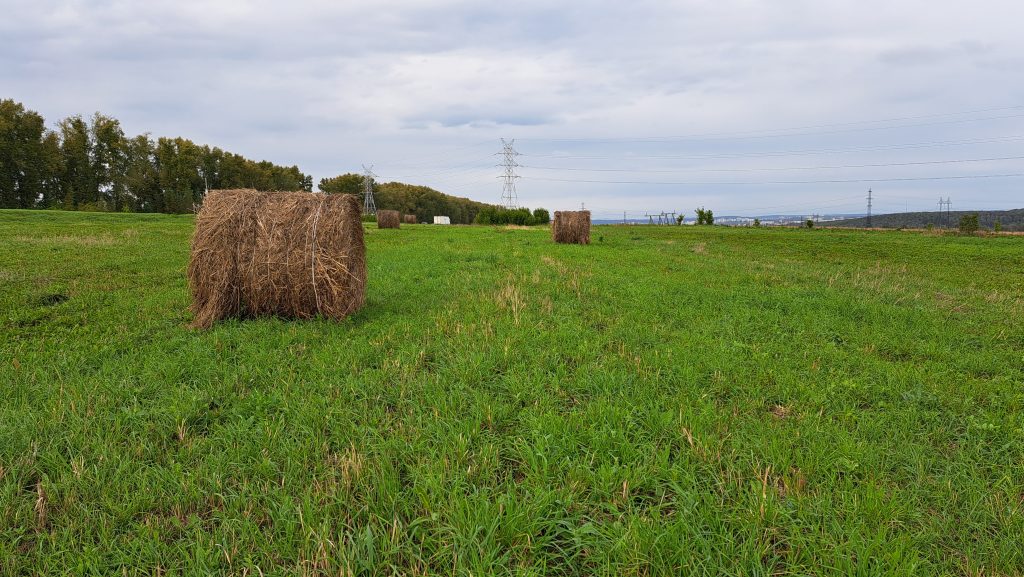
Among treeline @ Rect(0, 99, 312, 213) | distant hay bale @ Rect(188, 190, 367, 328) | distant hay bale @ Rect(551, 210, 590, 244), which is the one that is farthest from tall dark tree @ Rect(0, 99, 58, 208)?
distant hay bale @ Rect(188, 190, 367, 328)

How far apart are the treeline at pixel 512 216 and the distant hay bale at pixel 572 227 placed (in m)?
34.2

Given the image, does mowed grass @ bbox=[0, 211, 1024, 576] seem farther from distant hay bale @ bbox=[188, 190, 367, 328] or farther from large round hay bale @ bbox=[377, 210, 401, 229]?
large round hay bale @ bbox=[377, 210, 401, 229]

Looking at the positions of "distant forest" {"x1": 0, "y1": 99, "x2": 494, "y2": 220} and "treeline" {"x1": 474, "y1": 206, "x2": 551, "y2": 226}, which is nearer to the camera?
"distant forest" {"x1": 0, "y1": 99, "x2": 494, "y2": 220}

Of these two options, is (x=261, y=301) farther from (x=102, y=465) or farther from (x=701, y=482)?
(x=701, y=482)

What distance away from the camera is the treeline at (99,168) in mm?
53625

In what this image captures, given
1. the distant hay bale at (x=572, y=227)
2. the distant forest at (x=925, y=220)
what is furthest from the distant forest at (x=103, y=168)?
the distant forest at (x=925, y=220)

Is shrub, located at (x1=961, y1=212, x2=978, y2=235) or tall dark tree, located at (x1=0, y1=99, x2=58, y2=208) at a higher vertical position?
tall dark tree, located at (x1=0, y1=99, x2=58, y2=208)

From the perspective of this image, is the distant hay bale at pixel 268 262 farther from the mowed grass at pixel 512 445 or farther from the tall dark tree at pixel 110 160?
the tall dark tree at pixel 110 160

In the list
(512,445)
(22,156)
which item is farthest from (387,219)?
(22,156)

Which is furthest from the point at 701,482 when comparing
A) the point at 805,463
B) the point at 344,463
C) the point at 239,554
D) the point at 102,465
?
the point at 102,465

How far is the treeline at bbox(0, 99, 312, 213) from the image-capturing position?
176ft

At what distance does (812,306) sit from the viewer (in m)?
8.41

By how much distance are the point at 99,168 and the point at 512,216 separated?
2295 inches

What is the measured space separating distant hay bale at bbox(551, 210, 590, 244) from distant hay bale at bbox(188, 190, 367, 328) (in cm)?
1912
